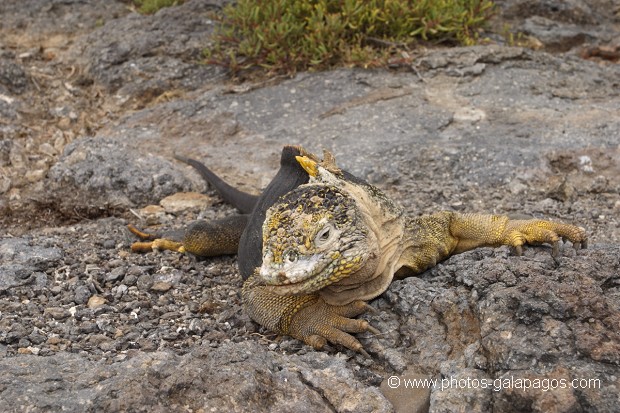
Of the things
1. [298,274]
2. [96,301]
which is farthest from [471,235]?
[96,301]

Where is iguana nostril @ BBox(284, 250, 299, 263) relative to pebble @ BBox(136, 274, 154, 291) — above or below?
above

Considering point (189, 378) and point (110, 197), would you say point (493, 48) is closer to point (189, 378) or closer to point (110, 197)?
point (110, 197)

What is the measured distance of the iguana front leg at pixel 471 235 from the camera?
371cm

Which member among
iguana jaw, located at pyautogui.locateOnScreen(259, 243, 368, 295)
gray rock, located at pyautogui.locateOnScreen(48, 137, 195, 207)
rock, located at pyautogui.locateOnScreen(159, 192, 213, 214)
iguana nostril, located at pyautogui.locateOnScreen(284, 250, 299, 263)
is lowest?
rock, located at pyautogui.locateOnScreen(159, 192, 213, 214)

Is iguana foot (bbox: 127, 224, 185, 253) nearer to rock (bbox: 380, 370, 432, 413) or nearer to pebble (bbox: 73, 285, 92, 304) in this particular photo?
pebble (bbox: 73, 285, 92, 304)

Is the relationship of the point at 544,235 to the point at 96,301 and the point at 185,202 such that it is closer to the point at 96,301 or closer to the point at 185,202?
the point at 96,301

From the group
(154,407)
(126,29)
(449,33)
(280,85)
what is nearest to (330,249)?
(154,407)

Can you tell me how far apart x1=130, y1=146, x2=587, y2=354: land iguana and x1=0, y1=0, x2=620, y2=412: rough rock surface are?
112mm

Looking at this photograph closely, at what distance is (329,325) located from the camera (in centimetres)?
352

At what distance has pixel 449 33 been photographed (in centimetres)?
739

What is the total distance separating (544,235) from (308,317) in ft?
3.91

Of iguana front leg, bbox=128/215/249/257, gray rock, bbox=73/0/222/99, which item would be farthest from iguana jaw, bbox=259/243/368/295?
gray rock, bbox=73/0/222/99

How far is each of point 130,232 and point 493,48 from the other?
3.83 meters
